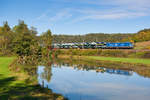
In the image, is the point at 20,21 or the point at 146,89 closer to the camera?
the point at 146,89

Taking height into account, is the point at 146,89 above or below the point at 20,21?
below

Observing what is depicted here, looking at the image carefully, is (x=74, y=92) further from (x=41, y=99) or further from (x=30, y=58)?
(x=30, y=58)

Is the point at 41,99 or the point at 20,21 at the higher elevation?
the point at 20,21

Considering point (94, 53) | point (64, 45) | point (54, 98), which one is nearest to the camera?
point (54, 98)

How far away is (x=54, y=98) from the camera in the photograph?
67.6 ft

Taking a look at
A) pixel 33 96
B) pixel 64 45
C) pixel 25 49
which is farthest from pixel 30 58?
pixel 64 45

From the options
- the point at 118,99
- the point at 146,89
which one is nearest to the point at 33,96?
the point at 118,99

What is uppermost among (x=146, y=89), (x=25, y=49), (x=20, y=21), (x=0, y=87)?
(x=20, y=21)

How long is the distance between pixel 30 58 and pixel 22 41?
21.5 ft

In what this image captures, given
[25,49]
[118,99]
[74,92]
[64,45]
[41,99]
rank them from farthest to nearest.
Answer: [64,45], [25,49], [74,92], [118,99], [41,99]

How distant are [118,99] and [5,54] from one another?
3734 inches

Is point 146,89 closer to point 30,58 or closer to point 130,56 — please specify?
point 30,58

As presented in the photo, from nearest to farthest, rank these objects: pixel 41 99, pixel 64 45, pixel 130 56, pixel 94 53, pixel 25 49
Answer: pixel 41 99
pixel 25 49
pixel 130 56
pixel 94 53
pixel 64 45

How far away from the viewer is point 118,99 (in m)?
22.8
